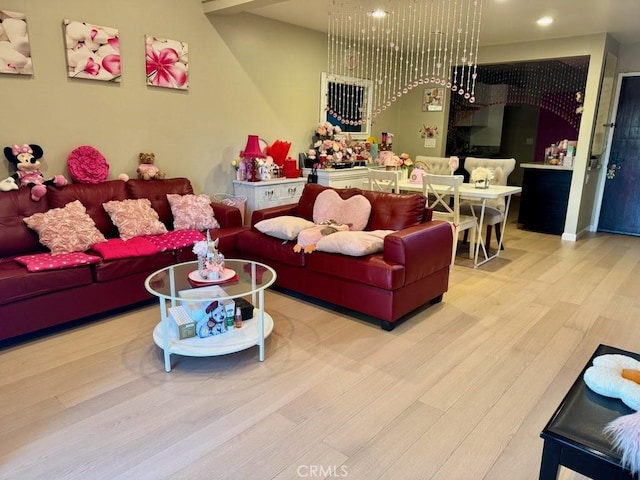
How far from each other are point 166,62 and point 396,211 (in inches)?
99.7

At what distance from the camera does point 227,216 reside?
4.02 meters

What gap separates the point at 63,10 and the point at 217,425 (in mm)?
3303

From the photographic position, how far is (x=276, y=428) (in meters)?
2.01

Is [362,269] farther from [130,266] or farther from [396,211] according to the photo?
[130,266]

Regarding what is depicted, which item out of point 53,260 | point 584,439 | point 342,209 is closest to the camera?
point 584,439

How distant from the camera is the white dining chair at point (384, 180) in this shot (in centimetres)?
462

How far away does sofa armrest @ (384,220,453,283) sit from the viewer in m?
2.95

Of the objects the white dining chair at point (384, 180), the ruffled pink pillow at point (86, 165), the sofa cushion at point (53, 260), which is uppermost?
the ruffled pink pillow at point (86, 165)

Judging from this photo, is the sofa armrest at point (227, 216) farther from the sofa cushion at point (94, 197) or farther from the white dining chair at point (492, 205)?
the white dining chair at point (492, 205)

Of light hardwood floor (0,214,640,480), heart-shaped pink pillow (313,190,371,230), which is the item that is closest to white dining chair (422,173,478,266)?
heart-shaped pink pillow (313,190,371,230)

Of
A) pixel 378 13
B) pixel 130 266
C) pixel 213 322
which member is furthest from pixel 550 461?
pixel 378 13

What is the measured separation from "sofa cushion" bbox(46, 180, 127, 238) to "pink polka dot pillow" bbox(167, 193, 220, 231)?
42 cm

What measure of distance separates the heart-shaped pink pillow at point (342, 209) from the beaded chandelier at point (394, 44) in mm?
1469

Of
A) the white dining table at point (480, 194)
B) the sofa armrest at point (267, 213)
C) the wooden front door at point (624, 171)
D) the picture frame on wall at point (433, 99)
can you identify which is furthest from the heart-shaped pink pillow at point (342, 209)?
the wooden front door at point (624, 171)
